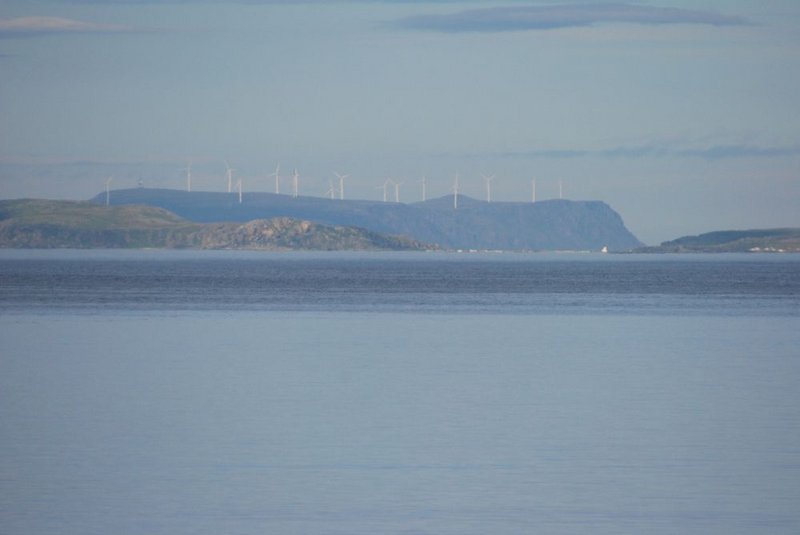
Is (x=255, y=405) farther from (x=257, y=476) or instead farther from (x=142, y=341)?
(x=142, y=341)

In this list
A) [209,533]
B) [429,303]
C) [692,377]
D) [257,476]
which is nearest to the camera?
[209,533]

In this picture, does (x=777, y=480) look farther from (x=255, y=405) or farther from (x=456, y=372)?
(x=456, y=372)

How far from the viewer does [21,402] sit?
30641 millimetres

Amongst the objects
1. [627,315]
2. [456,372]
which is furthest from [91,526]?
[627,315]

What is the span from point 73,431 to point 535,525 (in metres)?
11.1

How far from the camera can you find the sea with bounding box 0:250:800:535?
19812mm

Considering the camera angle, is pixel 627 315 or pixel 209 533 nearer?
pixel 209 533

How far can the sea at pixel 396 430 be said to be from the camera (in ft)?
65.0

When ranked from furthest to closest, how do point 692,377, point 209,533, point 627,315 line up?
point 627,315
point 692,377
point 209,533

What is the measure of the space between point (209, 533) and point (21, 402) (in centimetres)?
1348

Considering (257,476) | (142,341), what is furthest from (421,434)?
(142,341)

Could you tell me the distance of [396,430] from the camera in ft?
88.0

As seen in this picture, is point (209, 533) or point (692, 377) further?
point (692, 377)

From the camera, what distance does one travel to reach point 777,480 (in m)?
22.2
